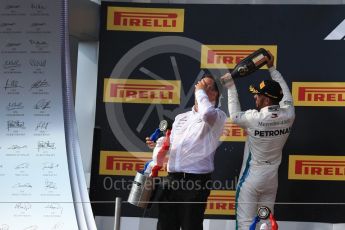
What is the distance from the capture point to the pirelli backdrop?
273 inches

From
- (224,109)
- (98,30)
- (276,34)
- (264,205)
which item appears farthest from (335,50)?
(98,30)

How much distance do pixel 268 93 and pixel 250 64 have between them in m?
0.31

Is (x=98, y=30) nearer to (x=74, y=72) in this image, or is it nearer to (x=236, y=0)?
(x=74, y=72)

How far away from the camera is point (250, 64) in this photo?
6.63 meters

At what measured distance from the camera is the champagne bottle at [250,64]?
6.63 meters

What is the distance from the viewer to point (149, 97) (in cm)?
723

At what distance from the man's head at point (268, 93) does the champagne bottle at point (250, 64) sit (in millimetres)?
168
